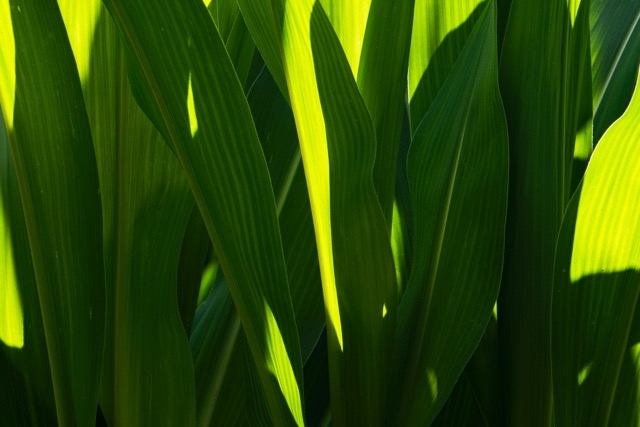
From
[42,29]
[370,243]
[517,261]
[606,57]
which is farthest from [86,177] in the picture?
[606,57]

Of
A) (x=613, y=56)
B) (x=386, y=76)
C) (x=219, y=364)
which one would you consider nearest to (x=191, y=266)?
(x=219, y=364)

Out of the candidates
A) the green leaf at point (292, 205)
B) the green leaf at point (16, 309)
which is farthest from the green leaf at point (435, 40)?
the green leaf at point (16, 309)

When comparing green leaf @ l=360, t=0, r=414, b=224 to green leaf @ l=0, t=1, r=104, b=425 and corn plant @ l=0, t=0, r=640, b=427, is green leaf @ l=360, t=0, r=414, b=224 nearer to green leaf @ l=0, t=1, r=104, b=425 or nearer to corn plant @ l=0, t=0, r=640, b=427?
corn plant @ l=0, t=0, r=640, b=427

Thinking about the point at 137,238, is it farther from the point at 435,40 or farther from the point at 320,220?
the point at 435,40

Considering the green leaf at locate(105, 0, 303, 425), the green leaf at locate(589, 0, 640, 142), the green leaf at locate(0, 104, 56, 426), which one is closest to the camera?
the green leaf at locate(105, 0, 303, 425)

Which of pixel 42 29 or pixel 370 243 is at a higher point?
pixel 42 29

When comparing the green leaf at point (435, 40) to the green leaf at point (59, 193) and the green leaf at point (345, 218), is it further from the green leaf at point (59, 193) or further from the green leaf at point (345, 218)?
the green leaf at point (59, 193)

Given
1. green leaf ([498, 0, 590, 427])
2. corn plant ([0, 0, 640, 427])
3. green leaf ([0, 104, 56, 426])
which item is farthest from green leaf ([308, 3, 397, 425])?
green leaf ([0, 104, 56, 426])

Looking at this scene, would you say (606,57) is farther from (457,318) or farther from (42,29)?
(42,29)
